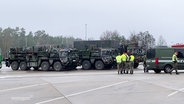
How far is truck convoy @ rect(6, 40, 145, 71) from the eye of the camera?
39.6 metres

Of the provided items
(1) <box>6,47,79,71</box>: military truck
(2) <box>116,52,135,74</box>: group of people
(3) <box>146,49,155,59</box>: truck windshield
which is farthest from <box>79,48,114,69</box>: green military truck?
(3) <box>146,49,155,59</box>: truck windshield

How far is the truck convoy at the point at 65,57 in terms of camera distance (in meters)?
39.6

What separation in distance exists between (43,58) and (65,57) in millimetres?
2105

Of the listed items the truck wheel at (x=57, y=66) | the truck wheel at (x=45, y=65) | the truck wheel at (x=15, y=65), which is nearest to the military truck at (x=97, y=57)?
the truck wheel at (x=57, y=66)

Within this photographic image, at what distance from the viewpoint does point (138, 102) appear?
563 inches

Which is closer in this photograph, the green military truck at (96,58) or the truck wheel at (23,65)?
the green military truck at (96,58)

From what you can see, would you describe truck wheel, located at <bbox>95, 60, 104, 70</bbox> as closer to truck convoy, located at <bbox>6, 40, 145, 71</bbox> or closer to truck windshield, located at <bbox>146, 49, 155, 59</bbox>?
truck convoy, located at <bbox>6, 40, 145, 71</bbox>

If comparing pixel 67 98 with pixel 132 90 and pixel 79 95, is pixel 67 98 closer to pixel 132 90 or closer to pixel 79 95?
pixel 79 95

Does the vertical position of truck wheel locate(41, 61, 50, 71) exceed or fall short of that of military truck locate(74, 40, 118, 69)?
it falls short

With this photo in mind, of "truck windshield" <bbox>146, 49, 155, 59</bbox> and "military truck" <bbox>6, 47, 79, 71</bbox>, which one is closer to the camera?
"truck windshield" <bbox>146, 49, 155, 59</bbox>

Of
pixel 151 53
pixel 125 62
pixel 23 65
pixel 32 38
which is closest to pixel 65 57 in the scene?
pixel 23 65

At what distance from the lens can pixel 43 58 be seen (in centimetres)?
3997

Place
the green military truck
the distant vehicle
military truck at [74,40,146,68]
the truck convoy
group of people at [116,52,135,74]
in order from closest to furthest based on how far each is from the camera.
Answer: the distant vehicle
group of people at [116,52,135,74]
the truck convoy
the green military truck
military truck at [74,40,146,68]

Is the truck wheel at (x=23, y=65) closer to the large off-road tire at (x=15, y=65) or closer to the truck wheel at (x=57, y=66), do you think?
the large off-road tire at (x=15, y=65)
